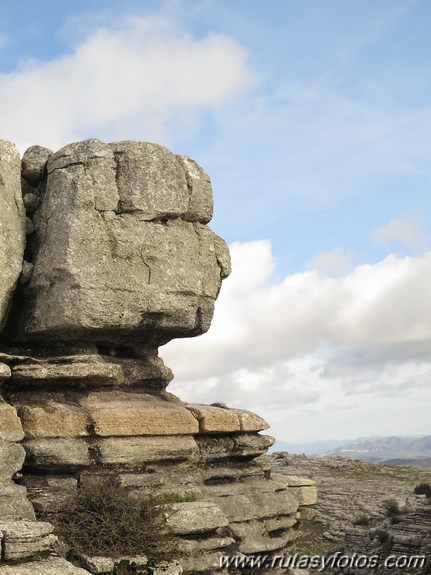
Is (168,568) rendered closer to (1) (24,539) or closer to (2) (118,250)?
(1) (24,539)

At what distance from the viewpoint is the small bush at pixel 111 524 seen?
507 inches

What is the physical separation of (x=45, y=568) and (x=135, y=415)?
15.1 feet

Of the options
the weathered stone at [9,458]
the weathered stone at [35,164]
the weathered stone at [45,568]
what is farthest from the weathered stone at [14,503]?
the weathered stone at [35,164]

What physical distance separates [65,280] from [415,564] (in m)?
18.1

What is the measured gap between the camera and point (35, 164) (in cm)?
1678

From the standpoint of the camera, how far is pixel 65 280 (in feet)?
50.1

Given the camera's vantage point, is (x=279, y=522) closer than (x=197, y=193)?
Yes

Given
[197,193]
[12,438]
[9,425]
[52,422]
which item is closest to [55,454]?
[52,422]

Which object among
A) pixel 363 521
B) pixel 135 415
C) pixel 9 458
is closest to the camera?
pixel 9 458

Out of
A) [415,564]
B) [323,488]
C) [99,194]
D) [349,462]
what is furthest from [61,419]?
[349,462]

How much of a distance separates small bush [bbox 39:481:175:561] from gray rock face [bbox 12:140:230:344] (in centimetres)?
364

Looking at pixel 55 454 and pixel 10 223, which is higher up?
pixel 10 223

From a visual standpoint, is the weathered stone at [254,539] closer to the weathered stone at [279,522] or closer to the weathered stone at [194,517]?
the weathered stone at [279,522]

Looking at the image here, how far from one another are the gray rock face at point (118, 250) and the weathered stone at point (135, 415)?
1.40 metres
